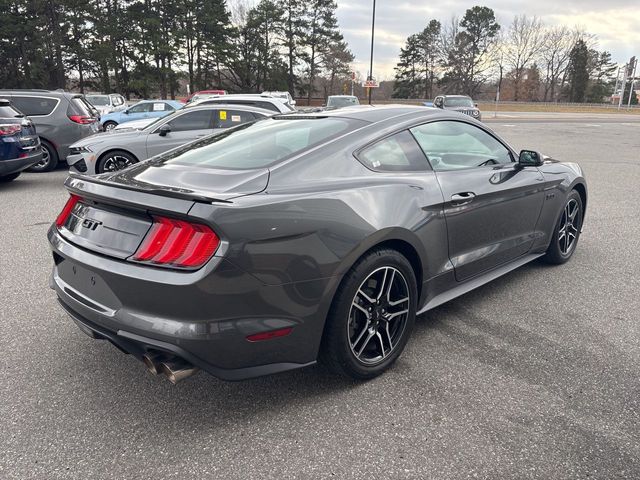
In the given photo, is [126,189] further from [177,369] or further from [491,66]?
[491,66]

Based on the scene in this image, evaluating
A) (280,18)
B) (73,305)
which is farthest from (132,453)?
(280,18)

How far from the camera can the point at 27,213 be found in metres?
6.85

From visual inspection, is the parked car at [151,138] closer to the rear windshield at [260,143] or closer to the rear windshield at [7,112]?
the rear windshield at [7,112]

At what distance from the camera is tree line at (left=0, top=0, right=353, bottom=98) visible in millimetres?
43281

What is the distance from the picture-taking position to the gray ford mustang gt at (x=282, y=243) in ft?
7.04

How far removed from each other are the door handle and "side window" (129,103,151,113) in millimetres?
18783

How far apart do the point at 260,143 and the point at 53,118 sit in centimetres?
899

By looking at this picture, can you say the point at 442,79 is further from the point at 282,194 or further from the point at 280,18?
the point at 282,194

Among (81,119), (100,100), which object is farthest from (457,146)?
(100,100)

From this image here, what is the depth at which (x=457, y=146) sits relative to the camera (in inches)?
142

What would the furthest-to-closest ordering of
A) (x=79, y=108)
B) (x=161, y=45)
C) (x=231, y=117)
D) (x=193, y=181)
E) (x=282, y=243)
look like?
(x=161, y=45) < (x=79, y=108) < (x=231, y=117) < (x=193, y=181) < (x=282, y=243)

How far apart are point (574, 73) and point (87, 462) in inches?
3537

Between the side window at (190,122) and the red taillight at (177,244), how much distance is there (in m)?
6.82

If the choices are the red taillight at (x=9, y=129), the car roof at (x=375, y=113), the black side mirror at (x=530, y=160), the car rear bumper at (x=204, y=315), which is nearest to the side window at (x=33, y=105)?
the red taillight at (x=9, y=129)
